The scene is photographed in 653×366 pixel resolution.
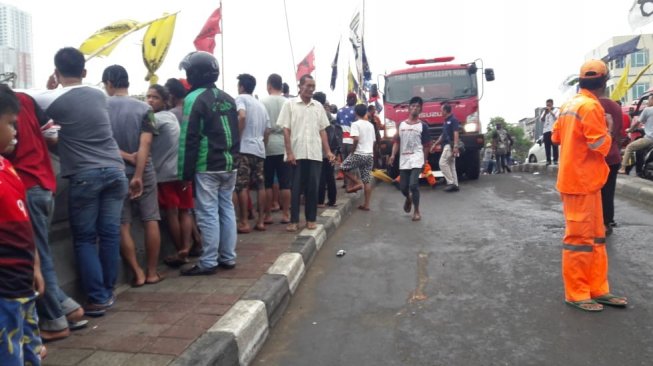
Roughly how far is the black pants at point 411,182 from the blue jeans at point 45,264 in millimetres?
5311

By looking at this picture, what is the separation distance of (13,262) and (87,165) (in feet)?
5.71

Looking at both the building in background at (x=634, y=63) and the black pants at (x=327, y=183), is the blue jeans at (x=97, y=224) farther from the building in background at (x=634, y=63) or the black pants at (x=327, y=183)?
the building in background at (x=634, y=63)

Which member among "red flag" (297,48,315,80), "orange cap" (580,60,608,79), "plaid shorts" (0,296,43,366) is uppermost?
"red flag" (297,48,315,80)

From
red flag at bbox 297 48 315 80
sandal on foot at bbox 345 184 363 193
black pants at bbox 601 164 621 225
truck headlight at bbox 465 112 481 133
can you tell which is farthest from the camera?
red flag at bbox 297 48 315 80

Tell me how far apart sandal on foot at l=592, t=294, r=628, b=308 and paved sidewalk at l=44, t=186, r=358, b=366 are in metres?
2.70

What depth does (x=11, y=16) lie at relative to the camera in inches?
328

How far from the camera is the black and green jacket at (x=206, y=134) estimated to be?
14.5ft

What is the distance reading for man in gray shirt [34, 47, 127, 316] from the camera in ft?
11.6

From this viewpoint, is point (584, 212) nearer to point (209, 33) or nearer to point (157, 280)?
point (157, 280)

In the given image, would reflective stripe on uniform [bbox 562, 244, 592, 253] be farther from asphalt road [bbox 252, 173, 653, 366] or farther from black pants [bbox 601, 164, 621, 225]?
black pants [bbox 601, 164, 621, 225]

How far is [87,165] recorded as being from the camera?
3.62m

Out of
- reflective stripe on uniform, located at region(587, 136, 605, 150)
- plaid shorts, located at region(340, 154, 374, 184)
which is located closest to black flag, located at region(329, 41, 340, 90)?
plaid shorts, located at region(340, 154, 374, 184)

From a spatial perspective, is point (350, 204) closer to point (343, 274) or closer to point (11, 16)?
point (343, 274)

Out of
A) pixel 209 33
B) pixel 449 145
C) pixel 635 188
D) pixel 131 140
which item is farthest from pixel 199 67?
pixel 635 188
